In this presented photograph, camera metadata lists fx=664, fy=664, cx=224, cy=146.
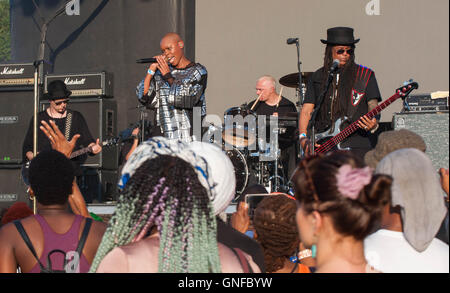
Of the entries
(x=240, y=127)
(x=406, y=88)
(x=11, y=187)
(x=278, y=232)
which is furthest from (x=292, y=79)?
(x=278, y=232)

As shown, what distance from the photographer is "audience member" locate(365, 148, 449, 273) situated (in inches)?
96.0

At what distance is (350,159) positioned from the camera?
83.4 inches

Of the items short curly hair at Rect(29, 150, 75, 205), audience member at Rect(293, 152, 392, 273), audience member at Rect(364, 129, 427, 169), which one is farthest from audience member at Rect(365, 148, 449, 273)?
short curly hair at Rect(29, 150, 75, 205)

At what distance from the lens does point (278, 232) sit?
10.5 ft

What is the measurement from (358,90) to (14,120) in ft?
17.0

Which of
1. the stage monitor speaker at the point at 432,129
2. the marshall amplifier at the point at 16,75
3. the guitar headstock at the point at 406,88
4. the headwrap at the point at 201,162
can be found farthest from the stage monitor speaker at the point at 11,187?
the headwrap at the point at 201,162

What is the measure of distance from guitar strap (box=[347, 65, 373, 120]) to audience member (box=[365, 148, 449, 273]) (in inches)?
124

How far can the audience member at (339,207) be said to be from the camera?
81.8 inches

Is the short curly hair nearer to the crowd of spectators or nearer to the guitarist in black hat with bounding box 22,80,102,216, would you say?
the crowd of spectators

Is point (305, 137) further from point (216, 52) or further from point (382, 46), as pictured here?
point (216, 52)

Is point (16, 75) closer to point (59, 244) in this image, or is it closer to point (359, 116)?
point (359, 116)

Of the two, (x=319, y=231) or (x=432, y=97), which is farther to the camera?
(x=432, y=97)

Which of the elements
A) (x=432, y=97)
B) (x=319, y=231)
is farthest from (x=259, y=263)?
(x=432, y=97)
